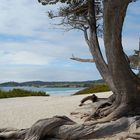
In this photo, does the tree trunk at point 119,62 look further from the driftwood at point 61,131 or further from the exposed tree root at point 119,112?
the driftwood at point 61,131

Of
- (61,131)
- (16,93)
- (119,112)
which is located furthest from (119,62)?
(16,93)

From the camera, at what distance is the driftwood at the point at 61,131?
1143 centimetres

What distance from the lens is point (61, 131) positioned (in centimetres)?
1157

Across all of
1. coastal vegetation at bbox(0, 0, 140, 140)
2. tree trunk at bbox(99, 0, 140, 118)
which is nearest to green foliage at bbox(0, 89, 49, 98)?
coastal vegetation at bbox(0, 0, 140, 140)

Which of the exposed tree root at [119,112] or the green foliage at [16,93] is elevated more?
the exposed tree root at [119,112]

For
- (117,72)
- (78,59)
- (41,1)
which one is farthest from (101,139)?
(41,1)

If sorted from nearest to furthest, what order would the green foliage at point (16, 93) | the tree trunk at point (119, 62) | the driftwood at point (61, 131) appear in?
the driftwood at point (61, 131), the tree trunk at point (119, 62), the green foliage at point (16, 93)

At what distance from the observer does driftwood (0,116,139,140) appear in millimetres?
11430

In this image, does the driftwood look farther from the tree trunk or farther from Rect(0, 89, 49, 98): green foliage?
Rect(0, 89, 49, 98): green foliage

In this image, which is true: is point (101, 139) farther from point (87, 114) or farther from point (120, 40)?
point (87, 114)

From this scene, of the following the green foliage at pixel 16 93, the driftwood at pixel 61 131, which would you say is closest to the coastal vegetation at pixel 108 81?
the driftwood at pixel 61 131

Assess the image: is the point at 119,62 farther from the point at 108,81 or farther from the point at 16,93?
the point at 16,93

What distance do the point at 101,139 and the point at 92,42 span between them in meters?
5.77

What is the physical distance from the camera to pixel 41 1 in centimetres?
1797
